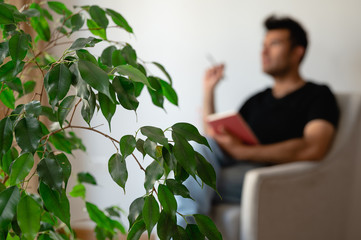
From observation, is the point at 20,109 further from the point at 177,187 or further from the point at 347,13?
the point at 347,13

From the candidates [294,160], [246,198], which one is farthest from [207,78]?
[246,198]

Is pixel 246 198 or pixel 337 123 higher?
pixel 337 123

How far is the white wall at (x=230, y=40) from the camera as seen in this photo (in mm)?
2467

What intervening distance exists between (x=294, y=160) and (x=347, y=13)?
822mm

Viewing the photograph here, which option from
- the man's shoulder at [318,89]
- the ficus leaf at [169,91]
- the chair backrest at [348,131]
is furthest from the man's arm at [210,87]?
the ficus leaf at [169,91]

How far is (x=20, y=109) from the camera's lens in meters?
0.66

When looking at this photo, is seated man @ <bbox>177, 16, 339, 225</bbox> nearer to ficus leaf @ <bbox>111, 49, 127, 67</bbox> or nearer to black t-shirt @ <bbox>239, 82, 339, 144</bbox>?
black t-shirt @ <bbox>239, 82, 339, 144</bbox>

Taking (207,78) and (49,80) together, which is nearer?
(49,80)

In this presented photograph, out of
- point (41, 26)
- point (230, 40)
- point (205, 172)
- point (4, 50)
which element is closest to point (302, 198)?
point (230, 40)

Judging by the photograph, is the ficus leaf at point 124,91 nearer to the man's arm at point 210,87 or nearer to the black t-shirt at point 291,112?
the black t-shirt at point 291,112

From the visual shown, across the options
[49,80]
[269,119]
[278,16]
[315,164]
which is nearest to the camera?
[49,80]

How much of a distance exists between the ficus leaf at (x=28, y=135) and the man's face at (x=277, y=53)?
1.86 metres

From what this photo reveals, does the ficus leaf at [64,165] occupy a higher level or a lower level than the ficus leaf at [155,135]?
lower

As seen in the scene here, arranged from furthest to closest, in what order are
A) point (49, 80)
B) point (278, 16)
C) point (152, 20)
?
point (152, 20) → point (278, 16) → point (49, 80)
